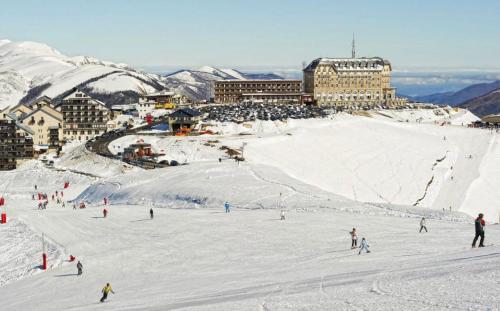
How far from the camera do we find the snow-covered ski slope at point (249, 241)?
24.5m

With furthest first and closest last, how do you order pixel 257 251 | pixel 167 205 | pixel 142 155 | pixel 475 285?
pixel 142 155
pixel 167 205
pixel 257 251
pixel 475 285

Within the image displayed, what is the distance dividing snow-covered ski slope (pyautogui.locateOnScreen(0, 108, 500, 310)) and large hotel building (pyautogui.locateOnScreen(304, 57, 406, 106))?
320ft

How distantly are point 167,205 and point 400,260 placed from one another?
34836 mm

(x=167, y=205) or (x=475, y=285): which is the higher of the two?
(x=475, y=285)

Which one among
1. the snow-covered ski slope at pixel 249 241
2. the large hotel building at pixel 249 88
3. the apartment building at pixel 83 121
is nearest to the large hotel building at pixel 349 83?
the large hotel building at pixel 249 88

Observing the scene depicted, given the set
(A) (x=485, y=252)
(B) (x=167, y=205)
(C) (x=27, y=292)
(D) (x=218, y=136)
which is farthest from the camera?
(D) (x=218, y=136)

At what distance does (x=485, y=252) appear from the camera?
94.7 ft

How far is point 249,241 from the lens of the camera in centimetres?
4041

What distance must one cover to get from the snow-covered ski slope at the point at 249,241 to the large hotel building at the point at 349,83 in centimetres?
9744

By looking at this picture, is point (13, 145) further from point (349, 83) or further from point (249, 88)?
point (349, 83)

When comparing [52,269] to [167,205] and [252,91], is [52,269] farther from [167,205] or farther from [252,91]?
[252,91]

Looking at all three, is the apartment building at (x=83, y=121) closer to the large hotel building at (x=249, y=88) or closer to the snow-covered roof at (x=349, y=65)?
the large hotel building at (x=249, y=88)

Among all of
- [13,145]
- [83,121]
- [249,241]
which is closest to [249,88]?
[83,121]

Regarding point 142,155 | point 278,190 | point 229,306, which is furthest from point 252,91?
point 229,306
